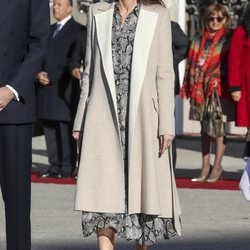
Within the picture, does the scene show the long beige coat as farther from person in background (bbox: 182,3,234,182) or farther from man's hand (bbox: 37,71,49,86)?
man's hand (bbox: 37,71,49,86)

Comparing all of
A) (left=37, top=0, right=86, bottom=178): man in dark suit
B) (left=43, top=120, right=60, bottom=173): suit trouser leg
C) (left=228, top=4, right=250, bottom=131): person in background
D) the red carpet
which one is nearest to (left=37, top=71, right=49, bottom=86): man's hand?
(left=37, top=0, right=86, bottom=178): man in dark suit

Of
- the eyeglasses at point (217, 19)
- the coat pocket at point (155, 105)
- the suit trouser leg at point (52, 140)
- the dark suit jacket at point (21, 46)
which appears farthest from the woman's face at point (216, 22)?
the dark suit jacket at point (21, 46)

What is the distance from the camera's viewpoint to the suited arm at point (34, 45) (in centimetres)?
620

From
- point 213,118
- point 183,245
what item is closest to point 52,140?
point 213,118

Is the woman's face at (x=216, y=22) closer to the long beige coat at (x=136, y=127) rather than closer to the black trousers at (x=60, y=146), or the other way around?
the black trousers at (x=60, y=146)

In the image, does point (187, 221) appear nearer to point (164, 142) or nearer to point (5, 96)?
point (164, 142)

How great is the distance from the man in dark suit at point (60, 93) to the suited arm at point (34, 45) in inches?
210

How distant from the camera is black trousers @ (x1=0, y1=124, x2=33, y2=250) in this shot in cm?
631

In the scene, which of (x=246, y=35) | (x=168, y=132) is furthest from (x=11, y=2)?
(x=246, y=35)

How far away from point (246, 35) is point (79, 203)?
4.53 meters

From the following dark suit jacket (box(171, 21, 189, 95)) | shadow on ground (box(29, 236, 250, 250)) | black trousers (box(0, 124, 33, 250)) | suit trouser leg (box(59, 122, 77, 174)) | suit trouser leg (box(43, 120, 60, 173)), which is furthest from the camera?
suit trouser leg (box(43, 120, 60, 173))

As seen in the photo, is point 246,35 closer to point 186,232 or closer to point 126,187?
point 186,232

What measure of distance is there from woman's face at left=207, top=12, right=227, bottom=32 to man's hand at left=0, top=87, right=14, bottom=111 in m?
5.24

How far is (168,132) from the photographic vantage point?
656cm
